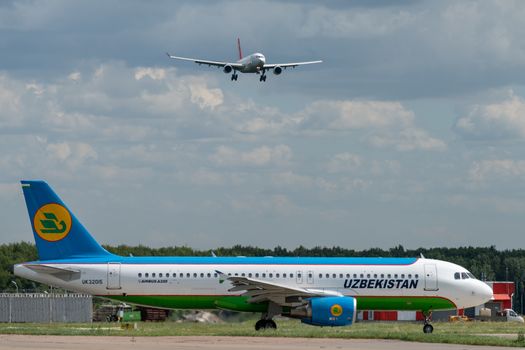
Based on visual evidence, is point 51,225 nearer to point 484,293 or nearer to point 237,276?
point 237,276

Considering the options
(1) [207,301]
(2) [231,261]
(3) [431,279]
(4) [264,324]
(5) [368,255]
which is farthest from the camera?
(5) [368,255]

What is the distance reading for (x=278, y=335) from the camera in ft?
147

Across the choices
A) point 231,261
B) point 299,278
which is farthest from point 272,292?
point 231,261

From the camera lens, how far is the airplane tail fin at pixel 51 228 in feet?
164

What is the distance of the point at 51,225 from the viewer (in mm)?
50062

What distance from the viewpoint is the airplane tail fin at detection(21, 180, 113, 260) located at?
164 feet

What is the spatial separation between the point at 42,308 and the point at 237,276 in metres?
31.5

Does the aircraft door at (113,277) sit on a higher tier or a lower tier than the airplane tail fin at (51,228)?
lower

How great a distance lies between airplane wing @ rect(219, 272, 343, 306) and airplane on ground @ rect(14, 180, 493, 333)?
0.14ft

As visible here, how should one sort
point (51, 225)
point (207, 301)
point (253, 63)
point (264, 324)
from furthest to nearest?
point (253, 63), point (51, 225), point (207, 301), point (264, 324)

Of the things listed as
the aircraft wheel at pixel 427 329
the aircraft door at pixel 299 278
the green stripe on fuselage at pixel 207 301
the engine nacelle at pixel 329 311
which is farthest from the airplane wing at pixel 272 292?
the aircraft wheel at pixel 427 329

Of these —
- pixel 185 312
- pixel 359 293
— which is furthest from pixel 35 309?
pixel 359 293

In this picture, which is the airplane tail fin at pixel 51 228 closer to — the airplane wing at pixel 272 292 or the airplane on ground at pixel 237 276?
the airplane on ground at pixel 237 276

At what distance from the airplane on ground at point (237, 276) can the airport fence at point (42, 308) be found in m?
26.1
